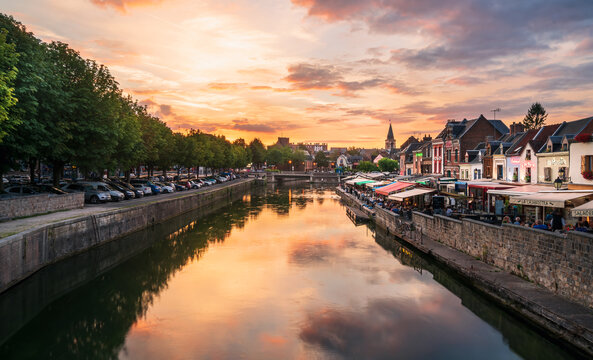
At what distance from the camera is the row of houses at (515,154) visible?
95.2 ft

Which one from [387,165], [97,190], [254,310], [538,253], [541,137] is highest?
[541,137]

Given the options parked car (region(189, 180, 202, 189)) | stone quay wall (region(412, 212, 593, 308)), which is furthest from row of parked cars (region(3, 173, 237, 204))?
stone quay wall (region(412, 212, 593, 308))

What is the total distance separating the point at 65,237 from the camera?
23719 millimetres

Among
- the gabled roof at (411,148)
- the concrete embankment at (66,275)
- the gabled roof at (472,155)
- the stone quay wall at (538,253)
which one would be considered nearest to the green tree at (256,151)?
the gabled roof at (411,148)

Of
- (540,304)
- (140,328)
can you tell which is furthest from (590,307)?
(140,328)

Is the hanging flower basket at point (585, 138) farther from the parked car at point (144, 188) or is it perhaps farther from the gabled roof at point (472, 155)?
the parked car at point (144, 188)

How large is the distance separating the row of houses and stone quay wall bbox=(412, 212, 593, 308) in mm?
11885

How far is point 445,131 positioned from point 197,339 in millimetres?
56780

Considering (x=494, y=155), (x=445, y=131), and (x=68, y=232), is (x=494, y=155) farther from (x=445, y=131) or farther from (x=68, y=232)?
(x=68, y=232)

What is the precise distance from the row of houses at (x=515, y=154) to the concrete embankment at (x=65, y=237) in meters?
33.6

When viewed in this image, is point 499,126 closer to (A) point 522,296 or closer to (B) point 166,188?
(B) point 166,188

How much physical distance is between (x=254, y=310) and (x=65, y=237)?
1352cm

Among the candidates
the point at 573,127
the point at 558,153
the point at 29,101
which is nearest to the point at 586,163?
the point at 558,153

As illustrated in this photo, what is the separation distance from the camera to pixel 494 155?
4428 centimetres
